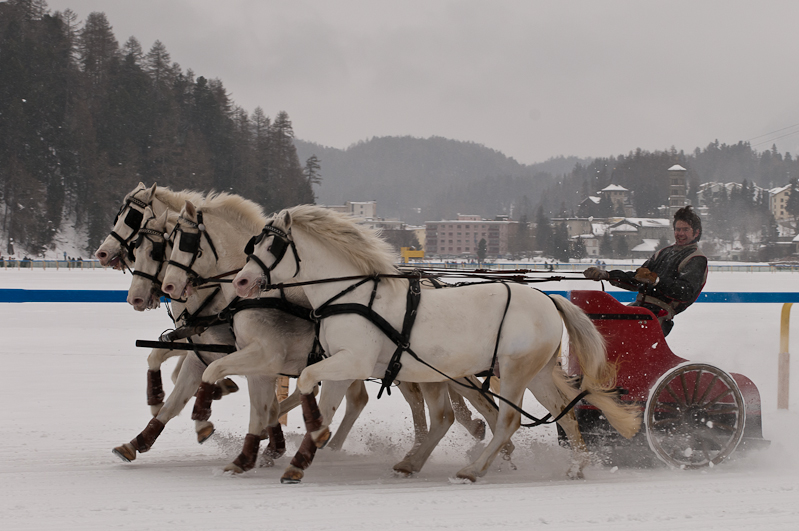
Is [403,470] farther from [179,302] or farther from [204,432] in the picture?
[179,302]

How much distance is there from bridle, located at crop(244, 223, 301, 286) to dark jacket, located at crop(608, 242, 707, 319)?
8.40 feet

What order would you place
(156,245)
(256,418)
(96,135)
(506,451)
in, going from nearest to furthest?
(256,418) < (156,245) < (506,451) < (96,135)

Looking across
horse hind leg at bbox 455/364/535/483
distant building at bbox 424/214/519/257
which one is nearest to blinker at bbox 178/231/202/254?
horse hind leg at bbox 455/364/535/483

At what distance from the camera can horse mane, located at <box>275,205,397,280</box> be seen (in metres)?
5.19

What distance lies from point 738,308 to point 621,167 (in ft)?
441

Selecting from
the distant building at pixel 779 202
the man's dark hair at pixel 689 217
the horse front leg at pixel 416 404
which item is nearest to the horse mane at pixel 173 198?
the horse front leg at pixel 416 404

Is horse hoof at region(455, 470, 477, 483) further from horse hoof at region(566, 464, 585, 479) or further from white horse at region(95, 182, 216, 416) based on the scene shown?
white horse at region(95, 182, 216, 416)

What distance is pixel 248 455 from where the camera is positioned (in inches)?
208

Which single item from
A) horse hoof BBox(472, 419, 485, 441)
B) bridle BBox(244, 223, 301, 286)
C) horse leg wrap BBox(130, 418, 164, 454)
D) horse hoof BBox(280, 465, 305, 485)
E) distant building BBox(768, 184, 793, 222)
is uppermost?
distant building BBox(768, 184, 793, 222)

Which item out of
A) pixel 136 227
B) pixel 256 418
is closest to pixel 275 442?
pixel 256 418

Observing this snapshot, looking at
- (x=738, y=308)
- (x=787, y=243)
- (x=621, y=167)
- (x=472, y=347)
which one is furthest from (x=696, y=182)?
(x=472, y=347)

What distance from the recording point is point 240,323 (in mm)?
5328

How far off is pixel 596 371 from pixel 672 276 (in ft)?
3.77

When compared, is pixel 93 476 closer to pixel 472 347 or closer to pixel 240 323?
pixel 240 323
